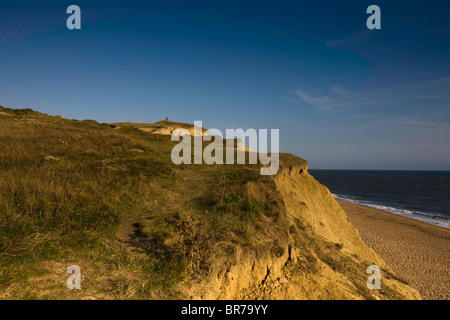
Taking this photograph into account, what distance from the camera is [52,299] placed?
9.97ft

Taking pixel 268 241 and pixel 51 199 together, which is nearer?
pixel 268 241

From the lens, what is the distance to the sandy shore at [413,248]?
14.6 meters

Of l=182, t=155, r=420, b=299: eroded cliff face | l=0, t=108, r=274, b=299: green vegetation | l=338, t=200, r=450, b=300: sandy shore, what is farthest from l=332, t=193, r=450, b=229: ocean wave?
l=0, t=108, r=274, b=299: green vegetation

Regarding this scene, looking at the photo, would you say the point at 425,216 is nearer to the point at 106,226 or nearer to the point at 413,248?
the point at 413,248

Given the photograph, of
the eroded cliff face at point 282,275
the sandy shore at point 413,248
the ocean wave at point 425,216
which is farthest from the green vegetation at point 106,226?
the ocean wave at point 425,216

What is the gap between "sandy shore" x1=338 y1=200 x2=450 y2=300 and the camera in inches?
575

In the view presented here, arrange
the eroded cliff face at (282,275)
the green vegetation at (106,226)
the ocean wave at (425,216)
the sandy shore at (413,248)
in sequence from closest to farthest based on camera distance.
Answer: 1. the green vegetation at (106,226)
2. the eroded cliff face at (282,275)
3. the sandy shore at (413,248)
4. the ocean wave at (425,216)

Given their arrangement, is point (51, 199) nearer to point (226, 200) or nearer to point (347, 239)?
point (226, 200)

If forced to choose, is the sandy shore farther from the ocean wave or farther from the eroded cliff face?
the eroded cliff face

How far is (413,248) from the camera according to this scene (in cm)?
2034

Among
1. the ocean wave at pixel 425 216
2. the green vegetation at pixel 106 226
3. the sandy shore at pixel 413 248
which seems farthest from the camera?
the ocean wave at pixel 425 216

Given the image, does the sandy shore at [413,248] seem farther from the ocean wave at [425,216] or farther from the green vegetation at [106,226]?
the green vegetation at [106,226]
